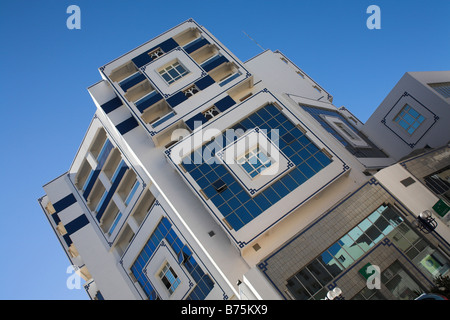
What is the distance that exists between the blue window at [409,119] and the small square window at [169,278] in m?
23.8

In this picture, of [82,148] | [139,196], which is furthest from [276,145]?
[82,148]

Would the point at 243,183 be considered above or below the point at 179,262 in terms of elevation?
above

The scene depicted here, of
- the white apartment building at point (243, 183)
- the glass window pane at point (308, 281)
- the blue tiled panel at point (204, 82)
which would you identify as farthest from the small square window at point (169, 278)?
the blue tiled panel at point (204, 82)

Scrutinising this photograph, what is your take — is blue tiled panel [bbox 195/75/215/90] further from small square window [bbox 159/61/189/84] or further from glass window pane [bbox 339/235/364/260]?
glass window pane [bbox 339/235/364/260]

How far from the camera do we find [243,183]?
25672mm

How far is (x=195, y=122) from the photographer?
1211 inches

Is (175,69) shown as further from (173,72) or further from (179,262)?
(179,262)

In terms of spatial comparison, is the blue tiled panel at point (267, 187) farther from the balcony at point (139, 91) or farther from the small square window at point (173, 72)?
the balcony at point (139, 91)

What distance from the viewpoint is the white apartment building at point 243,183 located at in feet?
67.5

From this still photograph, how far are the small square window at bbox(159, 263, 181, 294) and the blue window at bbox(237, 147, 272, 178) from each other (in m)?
10.5

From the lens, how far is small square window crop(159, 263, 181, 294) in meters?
27.8

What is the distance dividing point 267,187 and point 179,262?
935cm

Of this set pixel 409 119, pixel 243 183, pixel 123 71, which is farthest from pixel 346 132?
pixel 123 71

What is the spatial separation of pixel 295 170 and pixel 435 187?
362 inches
